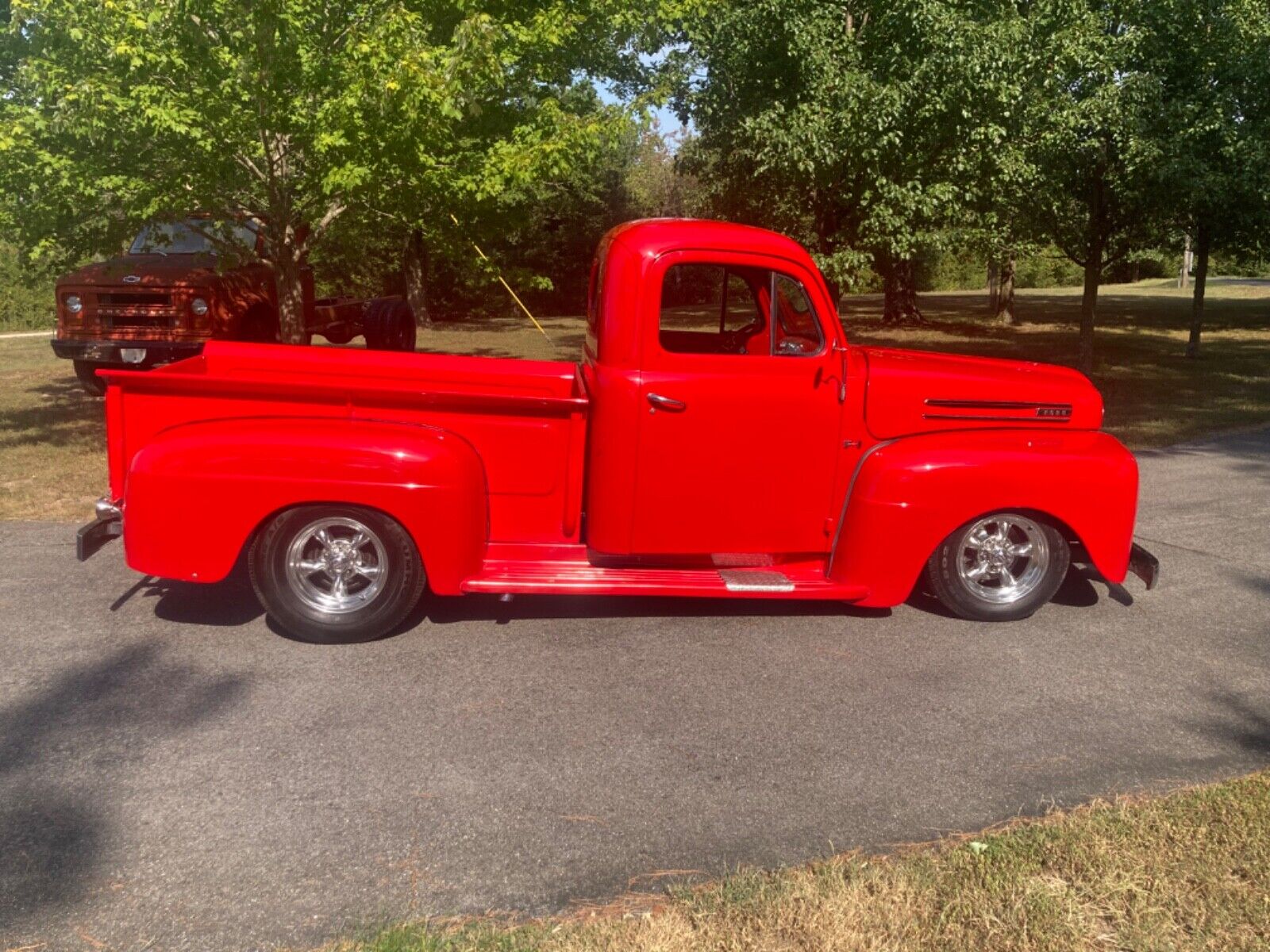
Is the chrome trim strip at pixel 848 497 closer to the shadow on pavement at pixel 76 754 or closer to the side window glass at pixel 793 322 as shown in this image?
the side window glass at pixel 793 322

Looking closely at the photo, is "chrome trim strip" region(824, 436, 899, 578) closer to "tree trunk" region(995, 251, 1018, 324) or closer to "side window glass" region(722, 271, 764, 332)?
"side window glass" region(722, 271, 764, 332)

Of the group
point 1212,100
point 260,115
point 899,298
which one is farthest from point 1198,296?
point 260,115

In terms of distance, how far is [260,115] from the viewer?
9.03m

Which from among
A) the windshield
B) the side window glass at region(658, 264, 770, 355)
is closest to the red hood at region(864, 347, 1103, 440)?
the side window glass at region(658, 264, 770, 355)

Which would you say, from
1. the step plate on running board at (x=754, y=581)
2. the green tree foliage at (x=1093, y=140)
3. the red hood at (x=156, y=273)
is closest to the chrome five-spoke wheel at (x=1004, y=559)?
the step plate on running board at (x=754, y=581)

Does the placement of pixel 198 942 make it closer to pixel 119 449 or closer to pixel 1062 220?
pixel 119 449

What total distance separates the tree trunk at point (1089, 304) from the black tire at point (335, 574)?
14350 mm

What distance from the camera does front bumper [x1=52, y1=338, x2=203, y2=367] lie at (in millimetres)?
12234

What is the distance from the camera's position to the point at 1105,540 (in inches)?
215

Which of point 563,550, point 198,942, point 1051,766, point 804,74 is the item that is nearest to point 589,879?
point 198,942

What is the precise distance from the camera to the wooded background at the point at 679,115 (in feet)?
28.7

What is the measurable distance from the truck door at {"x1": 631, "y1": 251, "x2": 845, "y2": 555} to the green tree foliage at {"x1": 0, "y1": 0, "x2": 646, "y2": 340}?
4.30 metres

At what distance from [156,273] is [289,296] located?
2138 mm

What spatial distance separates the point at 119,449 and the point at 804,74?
9.71 metres
